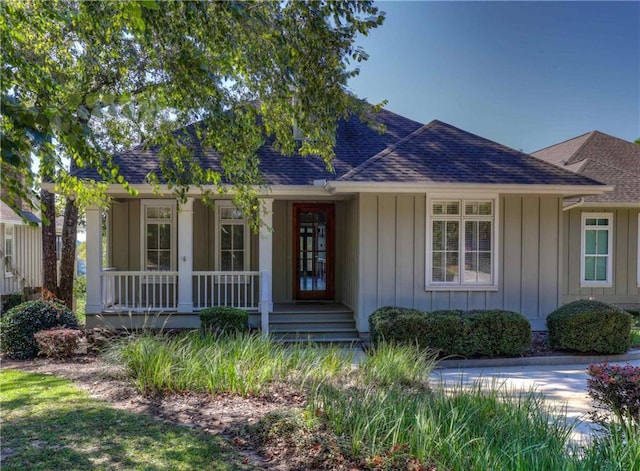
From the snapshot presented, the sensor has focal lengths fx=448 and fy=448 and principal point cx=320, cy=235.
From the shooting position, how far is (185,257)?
933 cm

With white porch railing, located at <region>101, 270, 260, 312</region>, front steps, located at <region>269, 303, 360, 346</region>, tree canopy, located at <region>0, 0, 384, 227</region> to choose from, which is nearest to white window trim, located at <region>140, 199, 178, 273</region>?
white porch railing, located at <region>101, 270, 260, 312</region>

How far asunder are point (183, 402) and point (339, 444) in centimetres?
214

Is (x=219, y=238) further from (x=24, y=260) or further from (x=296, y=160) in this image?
(x=24, y=260)

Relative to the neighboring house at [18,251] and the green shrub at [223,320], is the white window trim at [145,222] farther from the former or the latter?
the neighboring house at [18,251]

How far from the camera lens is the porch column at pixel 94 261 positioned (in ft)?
29.5

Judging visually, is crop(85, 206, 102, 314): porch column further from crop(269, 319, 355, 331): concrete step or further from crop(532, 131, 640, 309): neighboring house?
crop(532, 131, 640, 309): neighboring house

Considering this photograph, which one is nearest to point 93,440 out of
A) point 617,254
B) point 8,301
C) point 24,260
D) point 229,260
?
point 229,260

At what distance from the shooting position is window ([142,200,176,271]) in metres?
10.6

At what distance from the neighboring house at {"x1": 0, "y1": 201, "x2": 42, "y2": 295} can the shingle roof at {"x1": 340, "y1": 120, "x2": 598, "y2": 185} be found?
35.9 feet

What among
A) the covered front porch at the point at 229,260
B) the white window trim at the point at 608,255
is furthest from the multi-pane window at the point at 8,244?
the white window trim at the point at 608,255

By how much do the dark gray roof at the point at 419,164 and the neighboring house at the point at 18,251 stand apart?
7207 millimetres

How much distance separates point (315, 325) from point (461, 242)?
3.39m

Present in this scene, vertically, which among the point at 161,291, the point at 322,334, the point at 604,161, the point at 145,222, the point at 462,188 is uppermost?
the point at 604,161

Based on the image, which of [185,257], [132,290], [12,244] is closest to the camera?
[132,290]
